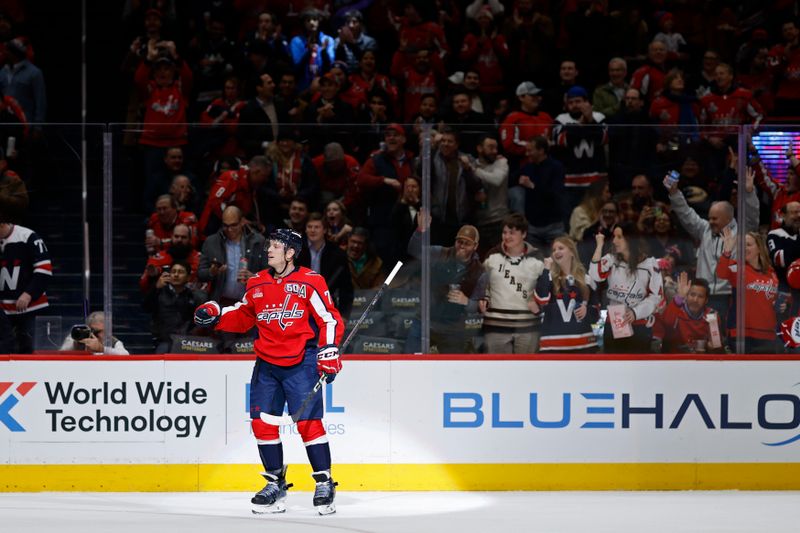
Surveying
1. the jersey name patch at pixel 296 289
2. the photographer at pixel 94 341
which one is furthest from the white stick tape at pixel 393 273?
the photographer at pixel 94 341

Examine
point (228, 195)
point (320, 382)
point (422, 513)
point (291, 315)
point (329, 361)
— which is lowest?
point (422, 513)

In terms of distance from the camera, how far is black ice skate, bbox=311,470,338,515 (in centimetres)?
716

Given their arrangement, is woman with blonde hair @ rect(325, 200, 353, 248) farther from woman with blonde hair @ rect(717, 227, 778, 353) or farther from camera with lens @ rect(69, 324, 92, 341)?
woman with blonde hair @ rect(717, 227, 778, 353)

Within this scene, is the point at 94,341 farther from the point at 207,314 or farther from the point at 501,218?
the point at 501,218

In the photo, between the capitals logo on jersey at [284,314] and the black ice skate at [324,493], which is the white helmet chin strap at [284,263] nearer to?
the capitals logo on jersey at [284,314]

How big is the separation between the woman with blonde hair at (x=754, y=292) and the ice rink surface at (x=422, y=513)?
0.88 m

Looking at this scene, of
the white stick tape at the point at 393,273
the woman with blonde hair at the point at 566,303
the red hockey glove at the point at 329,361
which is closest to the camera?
the red hockey glove at the point at 329,361

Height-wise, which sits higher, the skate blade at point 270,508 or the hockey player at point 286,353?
the hockey player at point 286,353

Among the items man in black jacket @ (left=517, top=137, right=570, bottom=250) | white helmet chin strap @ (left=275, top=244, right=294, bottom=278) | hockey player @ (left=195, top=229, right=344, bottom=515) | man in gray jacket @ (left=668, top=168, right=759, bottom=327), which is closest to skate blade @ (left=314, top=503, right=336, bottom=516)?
hockey player @ (left=195, top=229, right=344, bottom=515)

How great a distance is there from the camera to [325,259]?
7836 millimetres

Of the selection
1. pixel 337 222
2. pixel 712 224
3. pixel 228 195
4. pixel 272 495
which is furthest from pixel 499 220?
pixel 272 495

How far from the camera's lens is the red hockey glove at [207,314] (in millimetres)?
7219

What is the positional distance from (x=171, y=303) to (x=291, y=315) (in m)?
1.00

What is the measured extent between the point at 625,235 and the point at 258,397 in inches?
91.8
